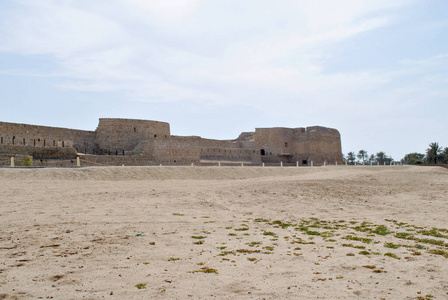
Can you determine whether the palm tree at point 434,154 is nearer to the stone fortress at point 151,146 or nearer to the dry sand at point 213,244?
the stone fortress at point 151,146

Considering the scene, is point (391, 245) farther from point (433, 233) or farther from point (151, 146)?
point (151, 146)

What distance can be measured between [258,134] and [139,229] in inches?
1687

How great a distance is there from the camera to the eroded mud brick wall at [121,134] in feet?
116

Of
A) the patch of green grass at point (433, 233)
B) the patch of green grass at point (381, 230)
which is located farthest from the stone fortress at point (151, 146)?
the patch of green grass at point (433, 233)

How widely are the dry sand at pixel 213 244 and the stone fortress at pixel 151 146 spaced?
500 inches

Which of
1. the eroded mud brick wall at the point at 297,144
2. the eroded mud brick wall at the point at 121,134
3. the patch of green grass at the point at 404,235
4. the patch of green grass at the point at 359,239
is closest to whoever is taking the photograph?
the patch of green grass at the point at 359,239

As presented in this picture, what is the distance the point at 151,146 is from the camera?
33906 mm

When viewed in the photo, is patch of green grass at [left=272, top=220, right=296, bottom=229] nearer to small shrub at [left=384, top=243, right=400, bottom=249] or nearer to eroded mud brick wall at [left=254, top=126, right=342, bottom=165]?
small shrub at [left=384, top=243, right=400, bottom=249]

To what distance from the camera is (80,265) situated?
5.62m

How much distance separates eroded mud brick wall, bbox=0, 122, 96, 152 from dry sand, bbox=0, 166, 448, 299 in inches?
599

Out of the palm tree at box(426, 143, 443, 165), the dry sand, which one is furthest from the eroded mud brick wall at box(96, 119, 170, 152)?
the palm tree at box(426, 143, 443, 165)

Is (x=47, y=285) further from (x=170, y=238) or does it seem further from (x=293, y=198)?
(x=293, y=198)

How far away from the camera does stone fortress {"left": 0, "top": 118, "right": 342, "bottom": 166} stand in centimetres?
2698

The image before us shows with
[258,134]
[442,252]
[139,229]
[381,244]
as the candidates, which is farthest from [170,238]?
[258,134]
